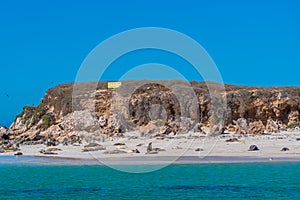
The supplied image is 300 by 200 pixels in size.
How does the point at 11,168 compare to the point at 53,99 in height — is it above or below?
below

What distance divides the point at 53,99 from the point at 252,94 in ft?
47.4

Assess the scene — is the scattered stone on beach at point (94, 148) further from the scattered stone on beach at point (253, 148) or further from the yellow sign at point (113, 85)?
the yellow sign at point (113, 85)

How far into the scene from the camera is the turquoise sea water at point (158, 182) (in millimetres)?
15586

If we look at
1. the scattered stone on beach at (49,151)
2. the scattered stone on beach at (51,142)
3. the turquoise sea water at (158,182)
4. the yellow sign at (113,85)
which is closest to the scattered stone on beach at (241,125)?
the yellow sign at (113,85)

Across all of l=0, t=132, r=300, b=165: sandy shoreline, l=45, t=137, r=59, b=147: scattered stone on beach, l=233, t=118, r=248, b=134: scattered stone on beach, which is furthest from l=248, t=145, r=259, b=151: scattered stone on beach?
l=45, t=137, r=59, b=147: scattered stone on beach

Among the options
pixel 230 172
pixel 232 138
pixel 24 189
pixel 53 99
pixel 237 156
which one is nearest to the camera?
pixel 24 189

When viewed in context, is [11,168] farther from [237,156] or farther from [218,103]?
[218,103]

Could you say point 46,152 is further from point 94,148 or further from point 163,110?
point 163,110

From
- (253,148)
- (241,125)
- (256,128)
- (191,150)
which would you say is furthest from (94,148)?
(241,125)

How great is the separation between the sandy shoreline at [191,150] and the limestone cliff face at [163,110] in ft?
8.13

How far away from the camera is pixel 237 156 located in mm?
24219

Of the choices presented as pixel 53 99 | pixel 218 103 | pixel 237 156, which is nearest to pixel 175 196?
pixel 237 156

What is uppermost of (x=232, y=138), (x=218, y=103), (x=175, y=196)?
(x=218, y=103)

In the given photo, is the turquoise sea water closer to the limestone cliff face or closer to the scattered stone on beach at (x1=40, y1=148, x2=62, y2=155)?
the scattered stone on beach at (x1=40, y1=148, x2=62, y2=155)
